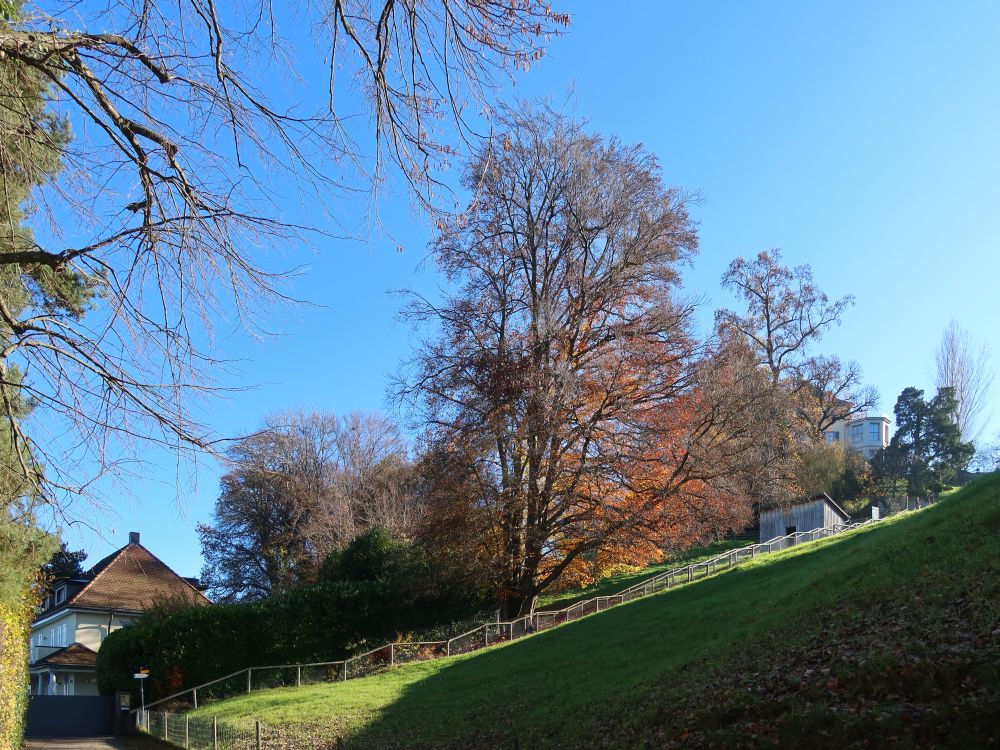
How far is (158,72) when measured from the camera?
5285 mm

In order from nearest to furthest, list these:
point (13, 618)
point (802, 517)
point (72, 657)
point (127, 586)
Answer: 1. point (13, 618)
2. point (802, 517)
3. point (72, 657)
4. point (127, 586)

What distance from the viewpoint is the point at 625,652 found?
615 inches

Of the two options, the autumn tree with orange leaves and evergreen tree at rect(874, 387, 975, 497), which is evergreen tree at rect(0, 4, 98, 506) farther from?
evergreen tree at rect(874, 387, 975, 497)

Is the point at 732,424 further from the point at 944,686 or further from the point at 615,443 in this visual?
the point at 944,686

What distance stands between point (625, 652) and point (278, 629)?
16.3m

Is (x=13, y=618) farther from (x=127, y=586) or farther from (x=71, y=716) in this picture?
(x=127, y=586)

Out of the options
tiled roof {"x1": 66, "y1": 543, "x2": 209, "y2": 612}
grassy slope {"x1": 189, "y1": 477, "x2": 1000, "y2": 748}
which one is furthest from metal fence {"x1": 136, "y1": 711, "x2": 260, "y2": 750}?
tiled roof {"x1": 66, "y1": 543, "x2": 209, "y2": 612}

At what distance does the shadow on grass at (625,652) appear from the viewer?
11.5 meters

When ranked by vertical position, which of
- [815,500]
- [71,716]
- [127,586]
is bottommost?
[71,716]

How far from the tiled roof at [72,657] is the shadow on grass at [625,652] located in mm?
26657

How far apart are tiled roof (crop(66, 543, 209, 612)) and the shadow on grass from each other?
87.0ft

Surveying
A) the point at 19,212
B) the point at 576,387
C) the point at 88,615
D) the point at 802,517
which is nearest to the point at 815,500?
the point at 802,517

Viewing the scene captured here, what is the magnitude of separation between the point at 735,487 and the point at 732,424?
7.12ft

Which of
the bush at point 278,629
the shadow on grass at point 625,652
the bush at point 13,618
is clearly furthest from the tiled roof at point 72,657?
the shadow on grass at point 625,652
